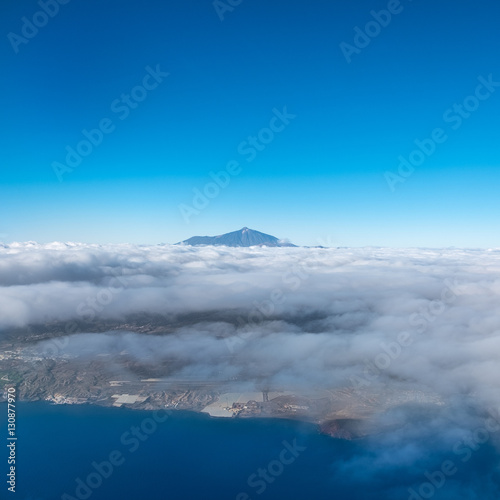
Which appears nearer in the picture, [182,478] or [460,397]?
[182,478]

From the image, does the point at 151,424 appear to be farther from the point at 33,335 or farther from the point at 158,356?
the point at 33,335

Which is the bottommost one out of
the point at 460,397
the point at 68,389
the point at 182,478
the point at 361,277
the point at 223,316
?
the point at 182,478

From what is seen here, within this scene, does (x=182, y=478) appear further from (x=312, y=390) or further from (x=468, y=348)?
(x=468, y=348)

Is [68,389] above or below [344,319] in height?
below

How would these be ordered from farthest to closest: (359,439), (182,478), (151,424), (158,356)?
(158,356) < (151,424) < (359,439) < (182,478)

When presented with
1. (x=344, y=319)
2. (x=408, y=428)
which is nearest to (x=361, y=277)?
(x=344, y=319)

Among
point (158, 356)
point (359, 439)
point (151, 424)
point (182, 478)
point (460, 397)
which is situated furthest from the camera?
point (158, 356)
